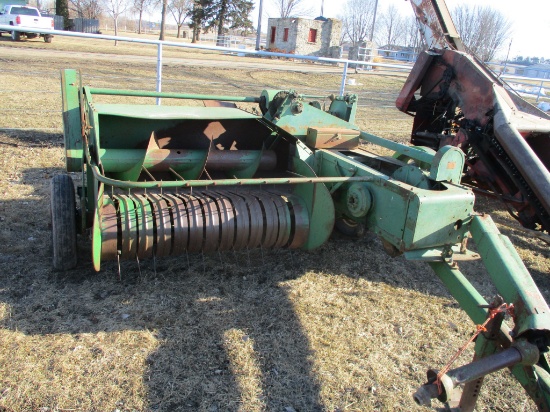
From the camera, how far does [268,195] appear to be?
12.5 feet

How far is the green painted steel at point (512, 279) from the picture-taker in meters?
2.23

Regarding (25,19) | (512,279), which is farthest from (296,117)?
(25,19)

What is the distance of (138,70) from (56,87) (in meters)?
5.12

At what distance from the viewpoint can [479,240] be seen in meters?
2.78

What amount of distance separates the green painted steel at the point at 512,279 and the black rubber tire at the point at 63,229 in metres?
2.60

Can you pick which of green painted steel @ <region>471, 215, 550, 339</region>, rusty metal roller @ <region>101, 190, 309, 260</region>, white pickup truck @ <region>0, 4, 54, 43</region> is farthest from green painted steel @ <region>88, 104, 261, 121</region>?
white pickup truck @ <region>0, 4, 54, 43</region>

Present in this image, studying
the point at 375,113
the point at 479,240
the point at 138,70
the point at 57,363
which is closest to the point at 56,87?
the point at 138,70

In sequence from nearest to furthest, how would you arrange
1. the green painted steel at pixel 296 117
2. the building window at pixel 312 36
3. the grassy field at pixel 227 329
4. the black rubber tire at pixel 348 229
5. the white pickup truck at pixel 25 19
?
the grassy field at pixel 227 329 < the green painted steel at pixel 296 117 < the black rubber tire at pixel 348 229 < the white pickup truck at pixel 25 19 < the building window at pixel 312 36

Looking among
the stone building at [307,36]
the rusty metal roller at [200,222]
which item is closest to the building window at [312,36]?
the stone building at [307,36]

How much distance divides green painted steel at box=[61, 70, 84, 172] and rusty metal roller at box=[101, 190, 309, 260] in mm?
762

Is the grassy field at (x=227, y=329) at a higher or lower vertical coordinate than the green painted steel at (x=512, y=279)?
lower

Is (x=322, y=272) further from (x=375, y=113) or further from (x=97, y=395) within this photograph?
(x=375, y=113)

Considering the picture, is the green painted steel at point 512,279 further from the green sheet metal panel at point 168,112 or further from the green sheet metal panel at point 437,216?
the green sheet metal panel at point 168,112

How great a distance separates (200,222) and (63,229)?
0.93 m
